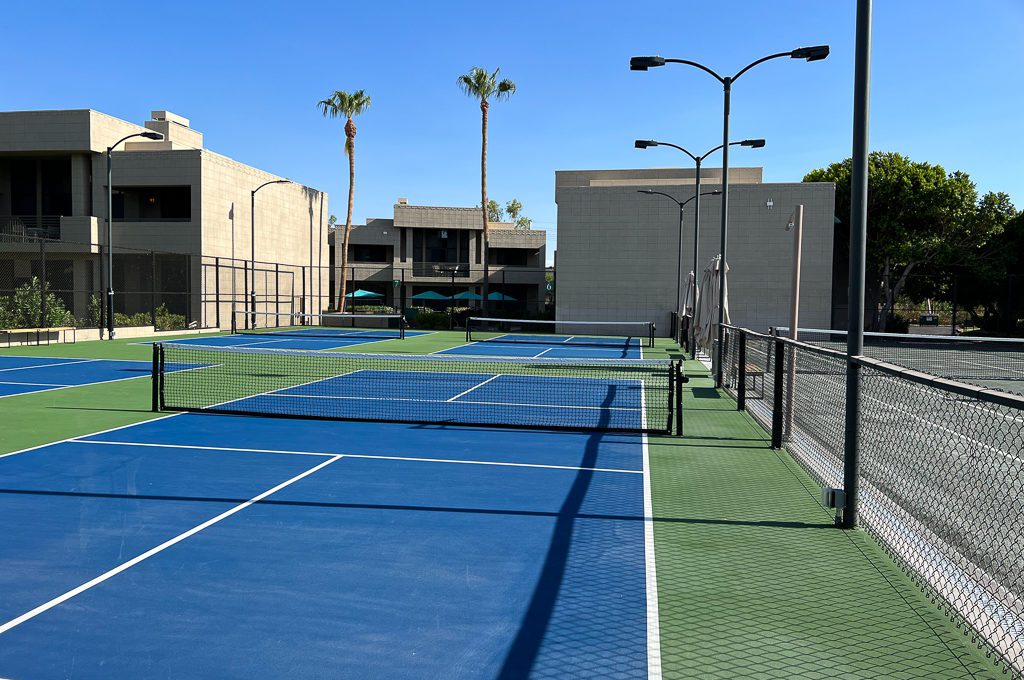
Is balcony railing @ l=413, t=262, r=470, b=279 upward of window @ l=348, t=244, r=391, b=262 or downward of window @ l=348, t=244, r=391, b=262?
downward

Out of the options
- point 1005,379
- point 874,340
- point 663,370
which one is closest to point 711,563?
point 663,370

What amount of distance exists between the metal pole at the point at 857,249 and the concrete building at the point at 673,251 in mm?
37264

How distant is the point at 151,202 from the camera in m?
45.0

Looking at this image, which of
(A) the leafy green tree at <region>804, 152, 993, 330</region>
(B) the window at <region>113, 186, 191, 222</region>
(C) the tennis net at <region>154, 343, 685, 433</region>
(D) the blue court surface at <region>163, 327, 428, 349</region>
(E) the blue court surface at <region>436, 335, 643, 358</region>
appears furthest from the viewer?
(B) the window at <region>113, 186, 191, 222</region>

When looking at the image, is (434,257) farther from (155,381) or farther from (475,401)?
(155,381)

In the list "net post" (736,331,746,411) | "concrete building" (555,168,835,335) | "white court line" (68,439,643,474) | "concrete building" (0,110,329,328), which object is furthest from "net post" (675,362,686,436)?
"concrete building" (555,168,835,335)

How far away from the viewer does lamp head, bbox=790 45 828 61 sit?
1652cm

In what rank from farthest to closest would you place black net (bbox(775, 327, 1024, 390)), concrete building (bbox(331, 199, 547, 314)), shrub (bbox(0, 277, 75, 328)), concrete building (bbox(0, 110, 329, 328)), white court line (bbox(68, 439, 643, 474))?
concrete building (bbox(331, 199, 547, 314))
concrete building (bbox(0, 110, 329, 328))
shrub (bbox(0, 277, 75, 328))
black net (bbox(775, 327, 1024, 390))
white court line (bbox(68, 439, 643, 474))

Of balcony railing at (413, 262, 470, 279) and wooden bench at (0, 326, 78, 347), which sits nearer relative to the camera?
wooden bench at (0, 326, 78, 347)

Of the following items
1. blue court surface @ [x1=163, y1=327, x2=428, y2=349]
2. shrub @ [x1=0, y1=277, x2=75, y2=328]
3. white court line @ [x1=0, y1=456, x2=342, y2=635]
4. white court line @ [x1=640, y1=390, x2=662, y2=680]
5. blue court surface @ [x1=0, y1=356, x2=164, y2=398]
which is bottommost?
white court line @ [x1=640, y1=390, x2=662, y2=680]

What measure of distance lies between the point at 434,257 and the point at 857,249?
58213mm

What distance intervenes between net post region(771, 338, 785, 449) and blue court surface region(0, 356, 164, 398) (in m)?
13.2

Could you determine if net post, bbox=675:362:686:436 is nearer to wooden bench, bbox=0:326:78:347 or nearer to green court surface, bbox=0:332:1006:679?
green court surface, bbox=0:332:1006:679

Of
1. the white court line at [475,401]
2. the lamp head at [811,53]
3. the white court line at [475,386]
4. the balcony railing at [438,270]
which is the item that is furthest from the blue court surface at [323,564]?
the balcony railing at [438,270]
